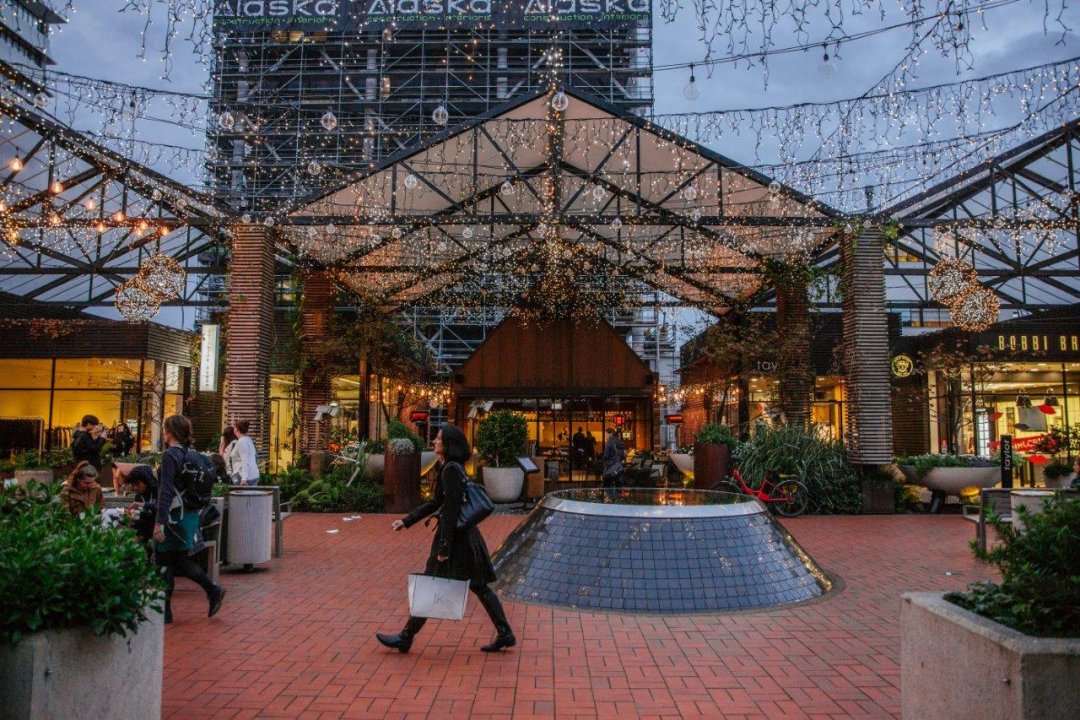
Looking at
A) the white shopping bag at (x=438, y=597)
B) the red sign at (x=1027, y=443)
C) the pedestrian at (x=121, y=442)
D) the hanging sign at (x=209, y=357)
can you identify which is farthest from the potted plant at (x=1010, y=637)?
the pedestrian at (x=121, y=442)

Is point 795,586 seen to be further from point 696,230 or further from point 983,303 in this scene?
point 696,230

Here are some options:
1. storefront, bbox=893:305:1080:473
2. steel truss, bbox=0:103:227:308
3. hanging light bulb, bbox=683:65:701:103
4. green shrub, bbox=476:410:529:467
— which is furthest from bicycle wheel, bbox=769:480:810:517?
steel truss, bbox=0:103:227:308

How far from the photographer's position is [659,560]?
6531mm

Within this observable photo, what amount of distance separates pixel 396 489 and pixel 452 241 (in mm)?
6878

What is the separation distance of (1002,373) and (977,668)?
19.8m

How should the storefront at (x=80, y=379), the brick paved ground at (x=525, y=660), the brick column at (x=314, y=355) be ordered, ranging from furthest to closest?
the storefront at (x=80, y=379)
the brick column at (x=314, y=355)
the brick paved ground at (x=525, y=660)

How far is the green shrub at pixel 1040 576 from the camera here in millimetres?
2900

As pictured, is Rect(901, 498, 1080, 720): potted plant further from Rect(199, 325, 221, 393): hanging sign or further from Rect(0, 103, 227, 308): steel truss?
Rect(199, 325, 221, 393): hanging sign

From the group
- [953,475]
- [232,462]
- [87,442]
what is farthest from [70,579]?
[953,475]

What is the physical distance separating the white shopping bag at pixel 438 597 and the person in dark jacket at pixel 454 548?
0.17ft

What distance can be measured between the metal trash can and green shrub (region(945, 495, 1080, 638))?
642 cm

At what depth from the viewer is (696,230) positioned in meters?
16.1

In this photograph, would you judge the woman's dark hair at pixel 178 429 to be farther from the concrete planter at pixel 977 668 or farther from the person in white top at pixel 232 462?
the concrete planter at pixel 977 668

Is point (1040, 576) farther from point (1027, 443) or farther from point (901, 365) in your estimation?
point (901, 365)
